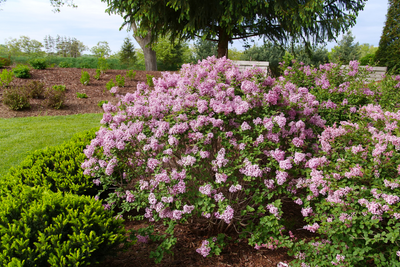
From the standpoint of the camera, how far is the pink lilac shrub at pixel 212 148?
261cm

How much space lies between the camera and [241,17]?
653 centimetres

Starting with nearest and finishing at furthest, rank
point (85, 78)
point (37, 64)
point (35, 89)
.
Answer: point (35, 89), point (85, 78), point (37, 64)

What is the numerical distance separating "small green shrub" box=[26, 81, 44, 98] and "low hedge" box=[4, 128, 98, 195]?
705 centimetres

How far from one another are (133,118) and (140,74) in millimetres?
10374

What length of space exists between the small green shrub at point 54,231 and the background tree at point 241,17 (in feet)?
17.0

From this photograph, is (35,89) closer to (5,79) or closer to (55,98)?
(55,98)

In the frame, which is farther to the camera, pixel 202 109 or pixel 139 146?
pixel 139 146

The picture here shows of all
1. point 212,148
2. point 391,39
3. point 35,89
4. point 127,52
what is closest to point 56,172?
→ point 212,148

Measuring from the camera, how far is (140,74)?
42.6ft

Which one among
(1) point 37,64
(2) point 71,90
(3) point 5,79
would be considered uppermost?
(1) point 37,64

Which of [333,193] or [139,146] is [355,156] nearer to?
[333,193]

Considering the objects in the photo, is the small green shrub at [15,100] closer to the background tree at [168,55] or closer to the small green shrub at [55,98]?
the small green shrub at [55,98]

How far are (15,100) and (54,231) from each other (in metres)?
8.44

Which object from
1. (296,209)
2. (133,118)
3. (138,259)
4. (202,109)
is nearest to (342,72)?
(296,209)
